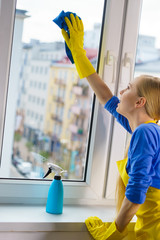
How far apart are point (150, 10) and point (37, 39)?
0.63m

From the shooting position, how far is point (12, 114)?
1.70 m

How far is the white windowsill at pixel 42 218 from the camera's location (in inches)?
55.9

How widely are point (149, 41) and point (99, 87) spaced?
494 millimetres

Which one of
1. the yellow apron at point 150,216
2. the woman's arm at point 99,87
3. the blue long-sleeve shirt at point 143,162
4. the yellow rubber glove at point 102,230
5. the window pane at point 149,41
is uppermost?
the window pane at point 149,41

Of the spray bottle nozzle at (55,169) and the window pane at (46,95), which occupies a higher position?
the window pane at (46,95)

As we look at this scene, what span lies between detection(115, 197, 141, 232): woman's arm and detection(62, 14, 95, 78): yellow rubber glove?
23.7 inches

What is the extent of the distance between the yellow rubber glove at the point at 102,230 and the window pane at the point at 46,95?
12.2 inches

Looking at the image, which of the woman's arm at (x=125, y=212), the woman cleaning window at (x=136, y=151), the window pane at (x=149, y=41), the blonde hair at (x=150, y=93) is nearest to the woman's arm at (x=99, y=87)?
the woman cleaning window at (x=136, y=151)

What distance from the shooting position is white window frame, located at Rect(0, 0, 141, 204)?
1.63 metres

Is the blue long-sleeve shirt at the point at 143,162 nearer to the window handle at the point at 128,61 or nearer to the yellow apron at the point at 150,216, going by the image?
the yellow apron at the point at 150,216

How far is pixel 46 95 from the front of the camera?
6.18 feet

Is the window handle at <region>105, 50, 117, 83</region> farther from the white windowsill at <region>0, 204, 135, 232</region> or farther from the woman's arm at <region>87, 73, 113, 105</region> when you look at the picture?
the white windowsill at <region>0, 204, 135, 232</region>

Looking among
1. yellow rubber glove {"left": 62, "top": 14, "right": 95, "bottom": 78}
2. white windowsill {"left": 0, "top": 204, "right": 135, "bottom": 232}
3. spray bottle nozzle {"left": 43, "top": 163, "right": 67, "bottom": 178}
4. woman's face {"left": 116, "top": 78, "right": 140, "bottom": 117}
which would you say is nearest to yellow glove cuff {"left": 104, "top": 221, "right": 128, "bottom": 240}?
white windowsill {"left": 0, "top": 204, "right": 135, "bottom": 232}

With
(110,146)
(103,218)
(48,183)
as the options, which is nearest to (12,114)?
(48,183)
